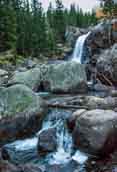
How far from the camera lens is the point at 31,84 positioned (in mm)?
20375

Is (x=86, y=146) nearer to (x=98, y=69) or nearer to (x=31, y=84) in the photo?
(x=31, y=84)

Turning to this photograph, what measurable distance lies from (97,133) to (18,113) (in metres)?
3.46

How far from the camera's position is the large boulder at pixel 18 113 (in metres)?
11.6

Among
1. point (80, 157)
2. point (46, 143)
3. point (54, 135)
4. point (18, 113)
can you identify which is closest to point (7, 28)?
point (18, 113)

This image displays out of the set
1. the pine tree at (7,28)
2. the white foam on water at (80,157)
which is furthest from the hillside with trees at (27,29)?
the white foam on water at (80,157)

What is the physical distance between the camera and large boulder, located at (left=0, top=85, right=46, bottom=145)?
11.6 meters

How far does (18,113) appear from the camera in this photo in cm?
1180

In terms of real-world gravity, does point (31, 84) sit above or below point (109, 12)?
below

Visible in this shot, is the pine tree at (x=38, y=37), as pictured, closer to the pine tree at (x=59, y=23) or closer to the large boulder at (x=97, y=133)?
the pine tree at (x=59, y=23)

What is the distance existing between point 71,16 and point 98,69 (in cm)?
5566

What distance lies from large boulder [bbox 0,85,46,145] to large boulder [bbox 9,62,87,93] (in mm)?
7106

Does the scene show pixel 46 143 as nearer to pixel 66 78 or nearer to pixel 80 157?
pixel 80 157

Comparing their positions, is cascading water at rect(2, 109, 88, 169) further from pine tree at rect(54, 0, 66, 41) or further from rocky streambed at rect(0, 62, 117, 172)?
pine tree at rect(54, 0, 66, 41)

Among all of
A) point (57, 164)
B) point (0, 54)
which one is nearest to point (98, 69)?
point (57, 164)
